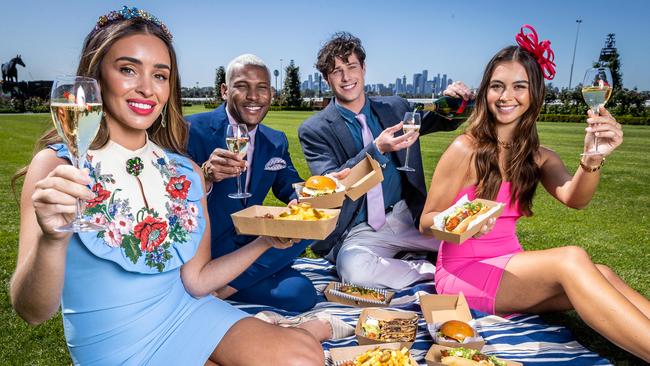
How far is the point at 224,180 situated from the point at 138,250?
2.20 m

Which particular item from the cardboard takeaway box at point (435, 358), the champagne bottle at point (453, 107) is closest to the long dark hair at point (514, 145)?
the champagne bottle at point (453, 107)

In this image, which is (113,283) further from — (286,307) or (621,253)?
(621,253)

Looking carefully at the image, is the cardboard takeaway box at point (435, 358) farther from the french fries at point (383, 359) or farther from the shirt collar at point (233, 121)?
the shirt collar at point (233, 121)

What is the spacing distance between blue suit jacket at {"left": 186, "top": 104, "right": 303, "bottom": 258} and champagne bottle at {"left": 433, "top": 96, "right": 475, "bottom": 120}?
191 centimetres

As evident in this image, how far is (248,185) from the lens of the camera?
4930mm

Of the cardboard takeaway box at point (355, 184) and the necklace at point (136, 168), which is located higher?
the necklace at point (136, 168)

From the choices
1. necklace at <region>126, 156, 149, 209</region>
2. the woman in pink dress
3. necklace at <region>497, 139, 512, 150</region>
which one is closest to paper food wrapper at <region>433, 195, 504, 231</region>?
the woman in pink dress

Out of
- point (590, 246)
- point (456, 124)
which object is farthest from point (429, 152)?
point (456, 124)

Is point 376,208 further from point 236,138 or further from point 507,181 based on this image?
point 236,138

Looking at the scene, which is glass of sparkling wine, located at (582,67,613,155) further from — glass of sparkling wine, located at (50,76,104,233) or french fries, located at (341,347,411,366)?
glass of sparkling wine, located at (50,76,104,233)

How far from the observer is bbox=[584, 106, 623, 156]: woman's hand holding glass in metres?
3.72

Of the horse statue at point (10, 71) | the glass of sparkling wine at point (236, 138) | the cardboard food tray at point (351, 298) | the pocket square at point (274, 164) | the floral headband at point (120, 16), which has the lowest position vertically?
the cardboard food tray at point (351, 298)

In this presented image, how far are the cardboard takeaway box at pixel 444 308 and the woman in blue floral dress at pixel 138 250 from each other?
5.08 feet

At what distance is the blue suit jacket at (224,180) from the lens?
479cm
